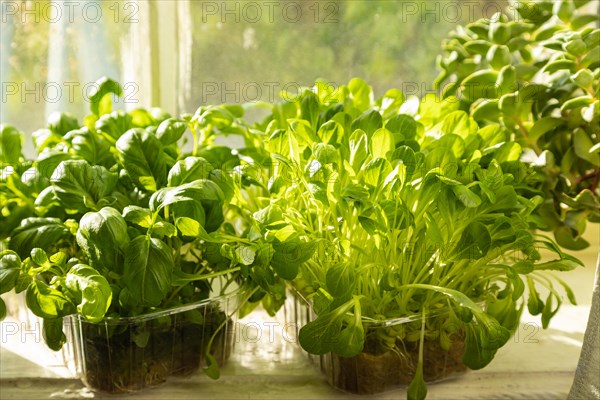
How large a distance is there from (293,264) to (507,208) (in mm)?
229

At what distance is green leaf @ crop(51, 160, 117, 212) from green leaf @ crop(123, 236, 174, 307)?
0.09 meters

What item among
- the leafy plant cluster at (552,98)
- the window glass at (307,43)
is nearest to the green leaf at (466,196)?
the leafy plant cluster at (552,98)

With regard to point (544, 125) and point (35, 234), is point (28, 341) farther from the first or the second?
point (544, 125)

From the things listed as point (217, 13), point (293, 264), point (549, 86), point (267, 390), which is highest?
point (217, 13)

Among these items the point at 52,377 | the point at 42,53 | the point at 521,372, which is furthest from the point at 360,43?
the point at 52,377

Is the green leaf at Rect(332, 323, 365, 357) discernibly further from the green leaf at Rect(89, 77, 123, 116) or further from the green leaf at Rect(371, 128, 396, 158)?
the green leaf at Rect(89, 77, 123, 116)

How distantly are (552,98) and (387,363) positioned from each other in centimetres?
42

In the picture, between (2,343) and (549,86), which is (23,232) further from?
(549,86)

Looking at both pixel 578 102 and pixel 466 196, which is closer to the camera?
A: pixel 466 196

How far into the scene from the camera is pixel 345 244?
0.76 meters

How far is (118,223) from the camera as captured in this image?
70 centimetres

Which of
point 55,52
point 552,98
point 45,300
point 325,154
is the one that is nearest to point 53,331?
point 45,300

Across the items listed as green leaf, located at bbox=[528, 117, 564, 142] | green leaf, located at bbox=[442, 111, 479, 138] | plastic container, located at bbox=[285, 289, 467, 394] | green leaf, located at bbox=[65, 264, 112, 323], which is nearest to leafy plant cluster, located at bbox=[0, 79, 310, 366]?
green leaf, located at bbox=[65, 264, 112, 323]

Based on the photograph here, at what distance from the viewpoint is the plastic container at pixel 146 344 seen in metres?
0.78
